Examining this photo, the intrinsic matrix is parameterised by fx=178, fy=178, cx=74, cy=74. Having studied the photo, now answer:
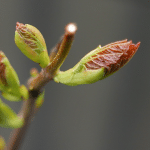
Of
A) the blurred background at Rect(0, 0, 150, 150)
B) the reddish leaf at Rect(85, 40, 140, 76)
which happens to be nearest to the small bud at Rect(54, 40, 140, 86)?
the reddish leaf at Rect(85, 40, 140, 76)

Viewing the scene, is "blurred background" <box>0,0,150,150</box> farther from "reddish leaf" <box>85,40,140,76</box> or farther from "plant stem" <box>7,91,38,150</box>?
"reddish leaf" <box>85,40,140,76</box>

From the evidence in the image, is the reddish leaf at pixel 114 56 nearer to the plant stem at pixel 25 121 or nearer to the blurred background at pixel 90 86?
the plant stem at pixel 25 121

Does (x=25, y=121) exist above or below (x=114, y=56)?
below

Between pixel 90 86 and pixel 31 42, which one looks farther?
pixel 90 86

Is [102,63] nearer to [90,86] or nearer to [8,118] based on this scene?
[8,118]

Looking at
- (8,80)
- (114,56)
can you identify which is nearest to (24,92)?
(8,80)

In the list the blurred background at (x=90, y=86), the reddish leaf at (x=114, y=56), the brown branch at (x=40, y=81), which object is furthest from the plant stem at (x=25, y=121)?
the blurred background at (x=90, y=86)
